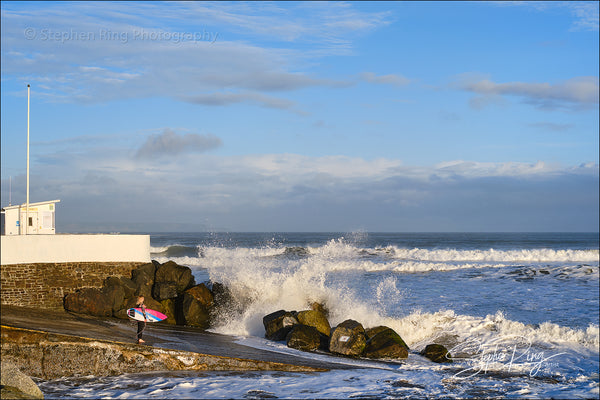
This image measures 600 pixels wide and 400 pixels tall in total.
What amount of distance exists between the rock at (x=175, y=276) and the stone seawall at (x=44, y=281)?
1.72 meters

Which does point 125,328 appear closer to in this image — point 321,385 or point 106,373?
point 106,373

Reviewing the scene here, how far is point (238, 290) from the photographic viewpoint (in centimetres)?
1672

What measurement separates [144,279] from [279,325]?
492cm

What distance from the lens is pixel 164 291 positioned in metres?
15.9

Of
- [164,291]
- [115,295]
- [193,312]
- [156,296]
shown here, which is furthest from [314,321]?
[115,295]

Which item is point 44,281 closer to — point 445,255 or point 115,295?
point 115,295

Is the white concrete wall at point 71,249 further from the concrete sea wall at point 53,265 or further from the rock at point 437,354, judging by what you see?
the rock at point 437,354

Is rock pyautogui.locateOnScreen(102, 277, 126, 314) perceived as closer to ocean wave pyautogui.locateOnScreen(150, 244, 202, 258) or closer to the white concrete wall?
the white concrete wall

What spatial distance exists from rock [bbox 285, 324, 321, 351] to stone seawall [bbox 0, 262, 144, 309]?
21.3ft

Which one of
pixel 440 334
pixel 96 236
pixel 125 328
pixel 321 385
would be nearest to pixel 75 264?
pixel 96 236

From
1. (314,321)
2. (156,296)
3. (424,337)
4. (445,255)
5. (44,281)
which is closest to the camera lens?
(314,321)

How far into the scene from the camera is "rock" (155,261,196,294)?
1652 centimetres

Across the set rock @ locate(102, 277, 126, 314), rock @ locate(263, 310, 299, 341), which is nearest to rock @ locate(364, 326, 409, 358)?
rock @ locate(263, 310, 299, 341)

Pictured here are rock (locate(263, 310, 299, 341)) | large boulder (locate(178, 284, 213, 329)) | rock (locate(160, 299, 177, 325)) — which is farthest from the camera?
rock (locate(160, 299, 177, 325))
